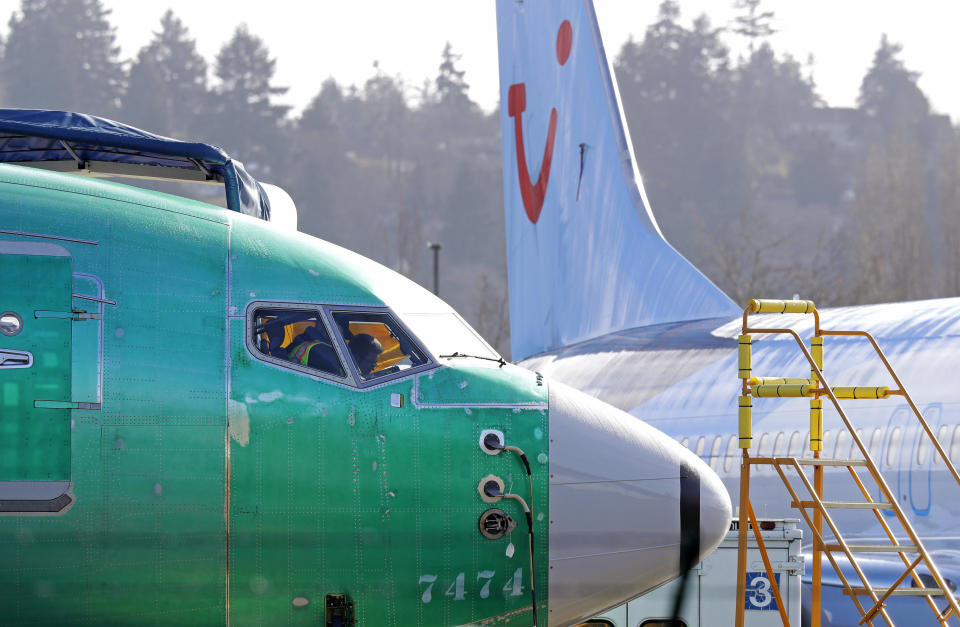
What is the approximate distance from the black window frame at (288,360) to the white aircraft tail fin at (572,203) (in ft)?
39.1

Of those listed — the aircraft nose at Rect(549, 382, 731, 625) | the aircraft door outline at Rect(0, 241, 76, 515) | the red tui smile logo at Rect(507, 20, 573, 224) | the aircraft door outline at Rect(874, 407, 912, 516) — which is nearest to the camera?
the aircraft door outline at Rect(0, 241, 76, 515)

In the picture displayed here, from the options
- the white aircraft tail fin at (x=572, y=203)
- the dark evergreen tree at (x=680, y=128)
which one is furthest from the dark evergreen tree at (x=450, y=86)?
the white aircraft tail fin at (x=572, y=203)

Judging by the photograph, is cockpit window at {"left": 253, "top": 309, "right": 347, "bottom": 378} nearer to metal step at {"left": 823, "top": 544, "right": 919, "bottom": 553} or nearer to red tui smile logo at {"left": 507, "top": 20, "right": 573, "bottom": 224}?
metal step at {"left": 823, "top": 544, "right": 919, "bottom": 553}

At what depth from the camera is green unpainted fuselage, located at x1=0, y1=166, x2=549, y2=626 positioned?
7.45 meters

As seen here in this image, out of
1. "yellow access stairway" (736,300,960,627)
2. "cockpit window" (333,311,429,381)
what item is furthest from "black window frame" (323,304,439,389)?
"yellow access stairway" (736,300,960,627)

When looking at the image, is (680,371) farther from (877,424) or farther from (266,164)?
(266,164)

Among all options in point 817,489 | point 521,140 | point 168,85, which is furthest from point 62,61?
point 817,489

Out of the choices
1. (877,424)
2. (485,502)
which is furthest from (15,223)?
(877,424)

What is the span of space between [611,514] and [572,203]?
1465cm

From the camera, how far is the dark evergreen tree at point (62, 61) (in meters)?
120

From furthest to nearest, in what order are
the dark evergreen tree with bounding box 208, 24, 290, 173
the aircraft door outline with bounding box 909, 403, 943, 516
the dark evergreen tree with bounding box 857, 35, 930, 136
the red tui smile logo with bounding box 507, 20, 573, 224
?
the dark evergreen tree with bounding box 857, 35, 930, 136 → the dark evergreen tree with bounding box 208, 24, 290, 173 → the red tui smile logo with bounding box 507, 20, 573, 224 → the aircraft door outline with bounding box 909, 403, 943, 516

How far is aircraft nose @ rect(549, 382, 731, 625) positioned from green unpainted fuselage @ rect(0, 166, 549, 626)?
12 centimetres

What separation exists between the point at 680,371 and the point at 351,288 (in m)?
9.71

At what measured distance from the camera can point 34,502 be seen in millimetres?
7375
